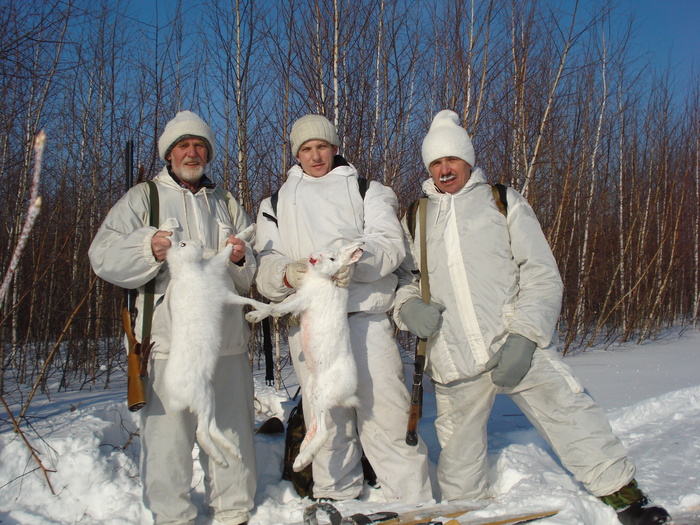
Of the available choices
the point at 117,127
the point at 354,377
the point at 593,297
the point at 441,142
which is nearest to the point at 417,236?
the point at 441,142

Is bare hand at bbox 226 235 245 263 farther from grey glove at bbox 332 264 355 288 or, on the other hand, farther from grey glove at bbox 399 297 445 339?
grey glove at bbox 399 297 445 339

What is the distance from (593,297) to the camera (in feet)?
35.7

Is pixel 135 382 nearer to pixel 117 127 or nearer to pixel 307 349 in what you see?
pixel 307 349

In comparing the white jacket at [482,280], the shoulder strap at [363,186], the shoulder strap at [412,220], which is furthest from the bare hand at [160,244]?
the shoulder strap at [412,220]

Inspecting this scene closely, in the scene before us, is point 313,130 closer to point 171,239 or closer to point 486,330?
point 171,239

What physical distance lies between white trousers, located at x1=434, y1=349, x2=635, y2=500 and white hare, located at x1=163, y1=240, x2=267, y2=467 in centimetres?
128

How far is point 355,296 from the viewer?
3.04m

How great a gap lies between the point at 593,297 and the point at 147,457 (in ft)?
33.6

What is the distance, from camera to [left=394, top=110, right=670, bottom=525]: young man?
2.70 meters

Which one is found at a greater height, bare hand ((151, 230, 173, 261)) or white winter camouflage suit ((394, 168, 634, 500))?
bare hand ((151, 230, 173, 261))

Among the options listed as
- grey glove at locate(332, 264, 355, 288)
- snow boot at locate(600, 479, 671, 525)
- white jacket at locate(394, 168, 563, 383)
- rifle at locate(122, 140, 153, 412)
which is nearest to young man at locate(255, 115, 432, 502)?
grey glove at locate(332, 264, 355, 288)

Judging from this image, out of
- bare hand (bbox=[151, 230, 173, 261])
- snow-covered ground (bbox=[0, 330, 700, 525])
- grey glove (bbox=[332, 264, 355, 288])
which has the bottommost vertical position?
snow-covered ground (bbox=[0, 330, 700, 525])

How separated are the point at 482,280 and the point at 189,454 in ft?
6.38

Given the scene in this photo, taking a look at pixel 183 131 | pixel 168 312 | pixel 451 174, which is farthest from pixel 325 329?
pixel 183 131
